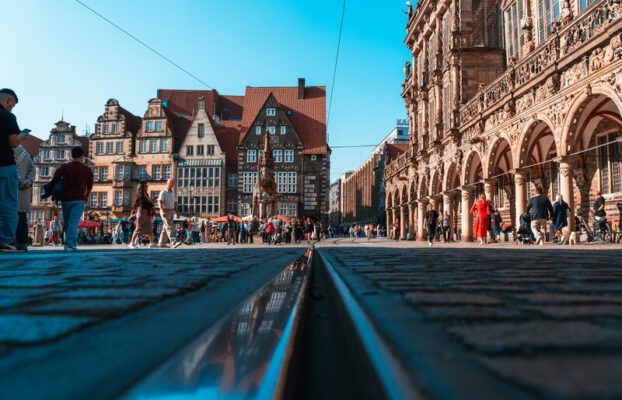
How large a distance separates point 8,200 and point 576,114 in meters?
12.8

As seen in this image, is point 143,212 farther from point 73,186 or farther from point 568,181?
point 568,181

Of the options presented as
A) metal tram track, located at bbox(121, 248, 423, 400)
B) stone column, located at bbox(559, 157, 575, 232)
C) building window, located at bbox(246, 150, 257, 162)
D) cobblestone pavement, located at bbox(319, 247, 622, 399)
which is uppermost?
building window, located at bbox(246, 150, 257, 162)

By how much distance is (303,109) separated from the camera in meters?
56.8

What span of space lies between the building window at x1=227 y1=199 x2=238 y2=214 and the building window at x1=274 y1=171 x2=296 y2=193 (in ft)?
15.2

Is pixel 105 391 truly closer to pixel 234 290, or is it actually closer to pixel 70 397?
pixel 70 397

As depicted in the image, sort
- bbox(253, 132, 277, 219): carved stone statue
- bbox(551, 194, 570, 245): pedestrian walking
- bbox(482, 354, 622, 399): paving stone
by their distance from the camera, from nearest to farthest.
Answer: bbox(482, 354, 622, 399): paving stone < bbox(551, 194, 570, 245): pedestrian walking < bbox(253, 132, 277, 219): carved stone statue

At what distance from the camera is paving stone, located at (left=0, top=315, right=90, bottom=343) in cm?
102

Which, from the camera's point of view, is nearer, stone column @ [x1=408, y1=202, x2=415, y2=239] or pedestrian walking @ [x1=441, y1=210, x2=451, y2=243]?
pedestrian walking @ [x1=441, y1=210, x2=451, y2=243]

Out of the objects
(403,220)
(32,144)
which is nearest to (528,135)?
(403,220)

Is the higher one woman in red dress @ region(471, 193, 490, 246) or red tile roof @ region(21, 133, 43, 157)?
red tile roof @ region(21, 133, 43, 157)

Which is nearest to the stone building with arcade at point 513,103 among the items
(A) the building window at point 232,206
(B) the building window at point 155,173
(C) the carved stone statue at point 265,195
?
(C) the carved stone statue at point 265,195

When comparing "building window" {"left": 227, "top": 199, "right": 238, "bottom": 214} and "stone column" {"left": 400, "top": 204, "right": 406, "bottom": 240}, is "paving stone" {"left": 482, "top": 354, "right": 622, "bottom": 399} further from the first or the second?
"building window" {"left": 227, "top": 199, "right": 238, "bottom": 214}

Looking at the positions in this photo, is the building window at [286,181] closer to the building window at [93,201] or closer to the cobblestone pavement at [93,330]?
the building window at [93,201]

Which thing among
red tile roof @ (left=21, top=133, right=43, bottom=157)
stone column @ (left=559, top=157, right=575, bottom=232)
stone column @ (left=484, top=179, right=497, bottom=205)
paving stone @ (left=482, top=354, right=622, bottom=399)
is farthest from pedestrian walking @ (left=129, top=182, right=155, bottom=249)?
red tile roof @ (left=21, top=133, right=43, bottom=157)
